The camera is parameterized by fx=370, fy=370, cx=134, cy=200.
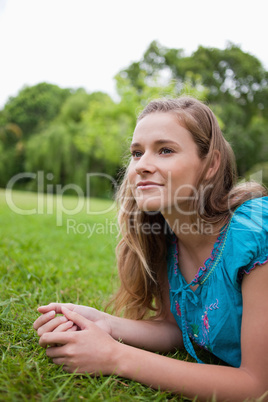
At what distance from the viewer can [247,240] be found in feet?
4.71

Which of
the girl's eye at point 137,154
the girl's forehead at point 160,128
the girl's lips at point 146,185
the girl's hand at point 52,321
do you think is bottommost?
the girl's hand at point 52,321

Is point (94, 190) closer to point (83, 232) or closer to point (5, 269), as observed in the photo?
point (83, 232)

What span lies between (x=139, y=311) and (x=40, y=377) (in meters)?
0.86

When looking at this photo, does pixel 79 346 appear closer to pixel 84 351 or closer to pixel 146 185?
pixel 84 351

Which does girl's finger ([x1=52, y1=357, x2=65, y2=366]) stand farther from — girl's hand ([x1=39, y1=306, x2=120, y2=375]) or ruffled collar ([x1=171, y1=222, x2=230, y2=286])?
ruffled collar ([x1=171, y1=222, x2=230, y2=286])

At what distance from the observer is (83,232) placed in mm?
5852

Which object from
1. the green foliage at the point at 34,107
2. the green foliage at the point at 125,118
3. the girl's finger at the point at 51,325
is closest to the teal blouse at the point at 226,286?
the girl's finger at the point at 51,325

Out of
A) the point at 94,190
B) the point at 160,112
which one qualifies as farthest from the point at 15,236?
the point at 94,190

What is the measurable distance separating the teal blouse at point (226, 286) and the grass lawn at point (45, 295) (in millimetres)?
376

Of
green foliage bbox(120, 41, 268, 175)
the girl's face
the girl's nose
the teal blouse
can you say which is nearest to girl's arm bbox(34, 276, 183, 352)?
the teal blouse

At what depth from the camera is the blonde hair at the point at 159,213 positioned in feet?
5.63

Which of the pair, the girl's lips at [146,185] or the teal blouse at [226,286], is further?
the girl's lips at [146,185]

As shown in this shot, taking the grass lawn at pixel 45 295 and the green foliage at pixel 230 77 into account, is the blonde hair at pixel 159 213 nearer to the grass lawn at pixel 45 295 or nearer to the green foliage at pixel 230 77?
the grass lawn at pixel 45 295

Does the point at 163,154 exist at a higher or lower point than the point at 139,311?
higher
